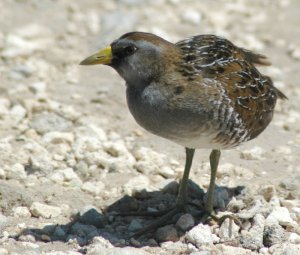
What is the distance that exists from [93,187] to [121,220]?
54 centimetres

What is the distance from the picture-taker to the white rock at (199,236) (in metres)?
7.16

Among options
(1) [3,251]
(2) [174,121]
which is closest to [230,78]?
(2) [174,121]

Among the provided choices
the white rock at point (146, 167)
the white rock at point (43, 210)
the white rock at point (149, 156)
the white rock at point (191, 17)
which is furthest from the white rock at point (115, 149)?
the white rock at point (191, 17)

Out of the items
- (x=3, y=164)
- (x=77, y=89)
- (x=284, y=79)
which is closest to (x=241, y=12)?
(x=284, y=79)

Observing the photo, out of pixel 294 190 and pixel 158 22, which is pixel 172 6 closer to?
pixel 158 22

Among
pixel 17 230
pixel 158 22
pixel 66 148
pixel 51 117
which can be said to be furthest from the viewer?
pixel 158 22

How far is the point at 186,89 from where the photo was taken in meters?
6.95

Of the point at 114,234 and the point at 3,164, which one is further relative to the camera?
the point at 3,164

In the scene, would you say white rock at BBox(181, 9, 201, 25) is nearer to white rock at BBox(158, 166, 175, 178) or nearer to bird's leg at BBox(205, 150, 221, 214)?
white rock at BBox(158, 166, 175, 178)

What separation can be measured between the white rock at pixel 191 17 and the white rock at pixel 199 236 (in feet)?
18.7

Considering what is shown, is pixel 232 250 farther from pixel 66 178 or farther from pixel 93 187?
pixel 66 178

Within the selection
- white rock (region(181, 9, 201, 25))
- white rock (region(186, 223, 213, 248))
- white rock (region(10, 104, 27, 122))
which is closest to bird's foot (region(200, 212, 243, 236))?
white rock (region(186, 223, 213, 248))

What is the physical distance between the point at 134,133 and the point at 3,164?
66.1 inches

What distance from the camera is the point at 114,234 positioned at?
7.36 m
